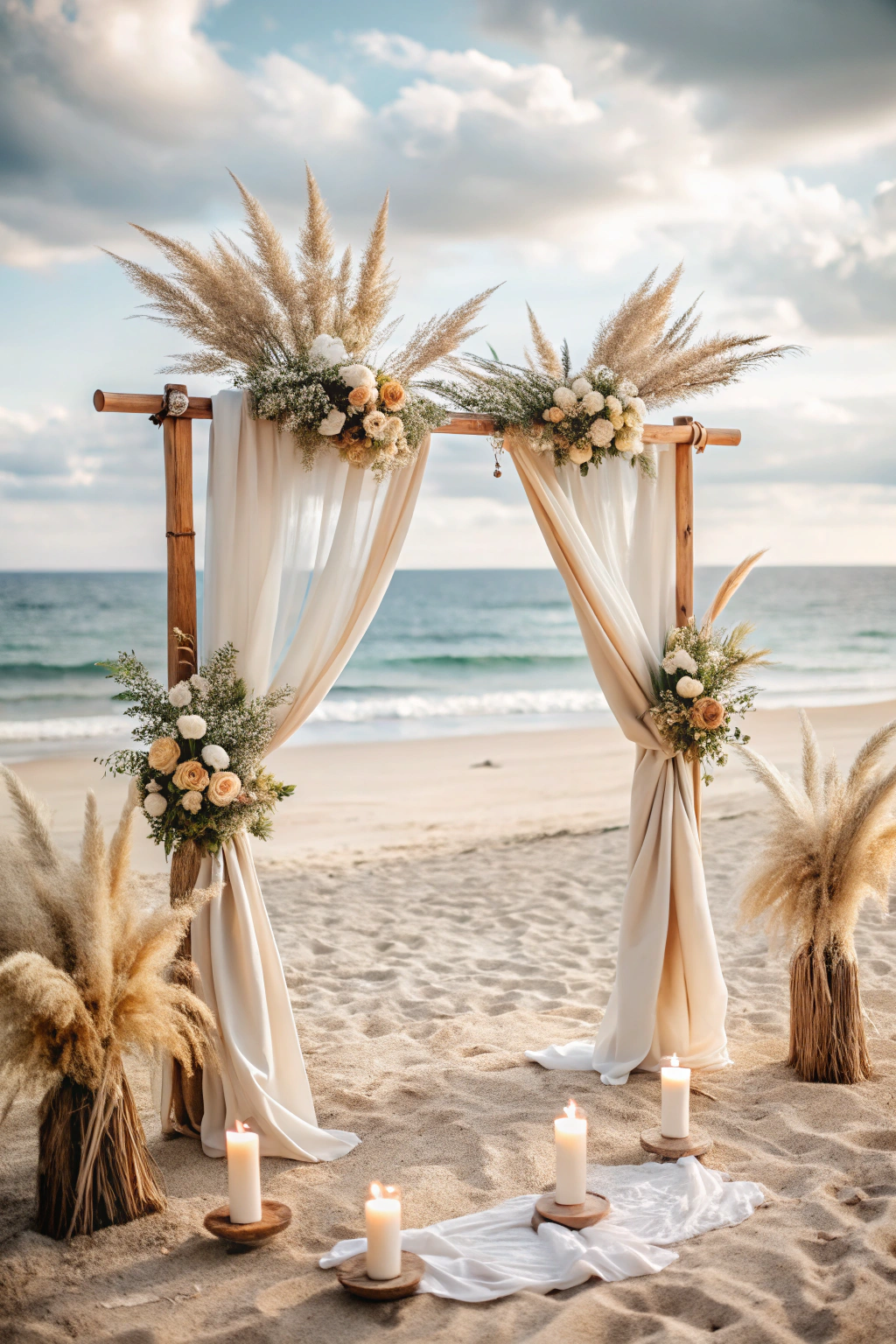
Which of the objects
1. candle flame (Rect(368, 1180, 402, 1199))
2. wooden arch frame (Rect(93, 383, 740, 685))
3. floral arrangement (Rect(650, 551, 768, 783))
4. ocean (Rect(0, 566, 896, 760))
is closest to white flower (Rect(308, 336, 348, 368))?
wooden arch frame (Rect(93, 383, 740, 685))

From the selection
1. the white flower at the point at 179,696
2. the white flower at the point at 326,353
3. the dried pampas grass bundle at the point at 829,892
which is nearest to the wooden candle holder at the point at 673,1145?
the dried pampas grass bundle at the point at 829,892

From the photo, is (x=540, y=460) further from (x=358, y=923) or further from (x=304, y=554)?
(x=358, y=923)

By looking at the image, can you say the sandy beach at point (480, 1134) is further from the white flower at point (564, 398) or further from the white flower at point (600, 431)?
the white flower at point (564, 398)

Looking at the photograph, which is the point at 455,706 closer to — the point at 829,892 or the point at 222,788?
the point at 829,892

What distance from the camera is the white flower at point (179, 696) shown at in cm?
296

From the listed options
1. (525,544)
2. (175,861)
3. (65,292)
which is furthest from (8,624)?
(175,861)

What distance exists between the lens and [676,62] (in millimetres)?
6496

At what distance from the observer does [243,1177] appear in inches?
93.4

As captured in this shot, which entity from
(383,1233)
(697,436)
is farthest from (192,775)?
(697,436)

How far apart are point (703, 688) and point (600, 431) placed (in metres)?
1.00

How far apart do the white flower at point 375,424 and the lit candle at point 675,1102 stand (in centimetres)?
208

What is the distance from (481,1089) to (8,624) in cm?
1819

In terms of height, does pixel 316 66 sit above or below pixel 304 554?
above

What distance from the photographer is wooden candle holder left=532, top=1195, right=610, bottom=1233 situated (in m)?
2.44
